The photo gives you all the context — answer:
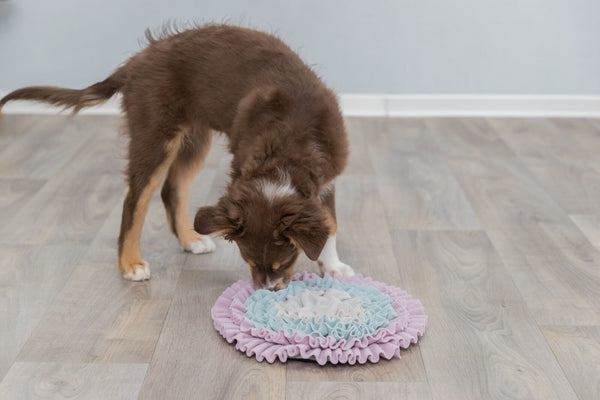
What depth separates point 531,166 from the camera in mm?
4543

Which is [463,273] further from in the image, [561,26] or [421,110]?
[561,26]

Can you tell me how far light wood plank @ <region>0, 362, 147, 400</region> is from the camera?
227 centimetres

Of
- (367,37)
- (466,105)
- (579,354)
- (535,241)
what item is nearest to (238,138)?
(579,354)

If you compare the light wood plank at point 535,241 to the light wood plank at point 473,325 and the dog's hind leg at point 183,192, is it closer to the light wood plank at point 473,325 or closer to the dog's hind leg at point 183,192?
the light wood plank at point 473,325

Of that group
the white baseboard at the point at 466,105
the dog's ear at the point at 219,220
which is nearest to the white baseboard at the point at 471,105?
the white baseboard at the point at 466,105

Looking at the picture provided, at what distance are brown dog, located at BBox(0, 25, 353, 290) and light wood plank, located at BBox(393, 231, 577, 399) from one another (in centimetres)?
41

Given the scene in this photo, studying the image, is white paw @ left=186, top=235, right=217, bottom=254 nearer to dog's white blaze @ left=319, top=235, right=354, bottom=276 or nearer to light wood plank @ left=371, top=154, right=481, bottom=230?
dog's white blaze @ left=319, top=235, right=354, bottom=276

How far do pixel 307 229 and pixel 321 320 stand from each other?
36cm

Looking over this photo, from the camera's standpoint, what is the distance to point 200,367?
95.7 inches

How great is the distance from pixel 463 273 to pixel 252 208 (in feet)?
3.66

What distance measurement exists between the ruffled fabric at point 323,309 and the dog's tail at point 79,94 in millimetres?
1070

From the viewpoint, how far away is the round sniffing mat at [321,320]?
8.02 ft

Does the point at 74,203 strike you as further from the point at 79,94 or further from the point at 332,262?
the point at 332,262

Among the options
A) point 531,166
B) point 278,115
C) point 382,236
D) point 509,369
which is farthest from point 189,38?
point 531,166
